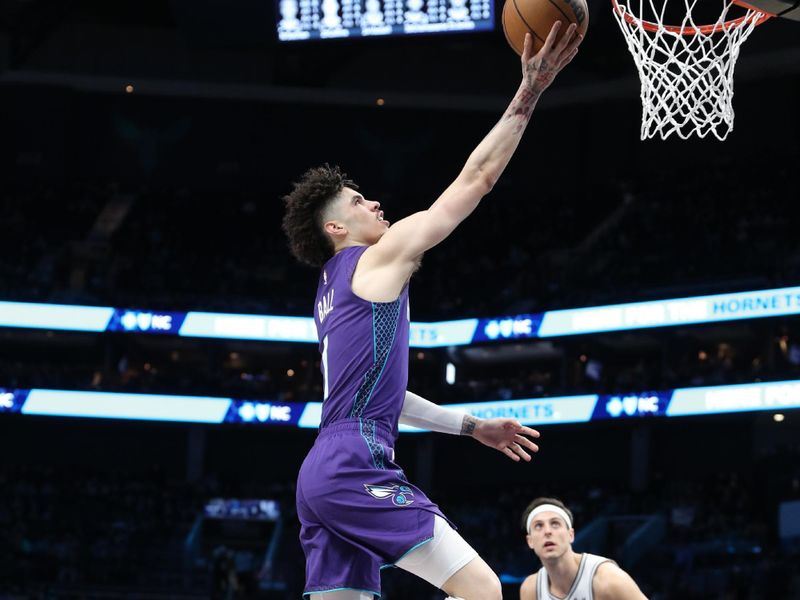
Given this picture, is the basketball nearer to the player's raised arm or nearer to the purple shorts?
the player's raised arm

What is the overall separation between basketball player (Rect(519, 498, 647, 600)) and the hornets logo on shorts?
2.19m

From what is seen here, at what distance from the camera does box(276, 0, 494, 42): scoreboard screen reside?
17922mm

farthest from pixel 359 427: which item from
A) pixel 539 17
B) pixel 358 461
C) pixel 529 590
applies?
pixel 529 590

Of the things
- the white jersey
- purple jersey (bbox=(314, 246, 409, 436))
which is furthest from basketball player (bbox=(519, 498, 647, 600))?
purple jersey (bbox=(314, 246, 409, 436))

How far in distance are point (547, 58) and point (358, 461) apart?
5.16 feet

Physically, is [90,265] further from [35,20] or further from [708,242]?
[708,242]

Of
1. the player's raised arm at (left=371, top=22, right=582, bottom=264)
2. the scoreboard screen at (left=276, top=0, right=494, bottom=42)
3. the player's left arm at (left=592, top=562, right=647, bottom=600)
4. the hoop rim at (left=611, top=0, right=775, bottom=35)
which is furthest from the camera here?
the scoreboard screen at (left=276, top=0, right=494, bottom=42)

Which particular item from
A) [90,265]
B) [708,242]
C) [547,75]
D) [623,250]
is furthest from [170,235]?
[547,75]

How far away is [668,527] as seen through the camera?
68.8 ft

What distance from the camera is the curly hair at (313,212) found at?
178 inches

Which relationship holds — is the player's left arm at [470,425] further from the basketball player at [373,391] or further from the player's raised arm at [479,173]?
the player's raised arm at [479,173]

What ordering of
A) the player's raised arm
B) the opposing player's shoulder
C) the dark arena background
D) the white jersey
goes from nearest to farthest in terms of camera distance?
the player's raised arm, the white jersey, the opposing player's shoulder, the dark arena background

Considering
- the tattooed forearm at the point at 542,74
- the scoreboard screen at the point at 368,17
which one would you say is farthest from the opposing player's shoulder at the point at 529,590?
the scoreboard screen at the point at 368,17

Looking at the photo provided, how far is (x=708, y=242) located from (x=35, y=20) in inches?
595
